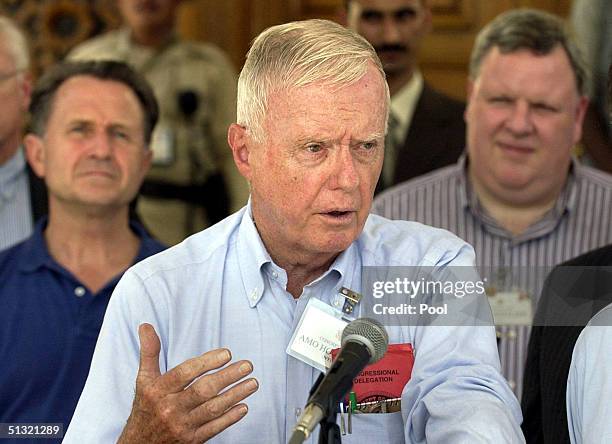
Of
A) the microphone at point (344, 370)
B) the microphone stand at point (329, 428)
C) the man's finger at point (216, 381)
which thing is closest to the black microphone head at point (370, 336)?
the microphone at point (344, 370)

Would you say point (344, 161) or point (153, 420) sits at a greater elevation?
point (344, 161)

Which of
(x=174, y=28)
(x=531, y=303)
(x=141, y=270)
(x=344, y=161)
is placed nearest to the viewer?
(x=344, y=161)

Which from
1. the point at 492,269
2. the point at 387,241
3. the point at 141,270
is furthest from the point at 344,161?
the point at 492,269

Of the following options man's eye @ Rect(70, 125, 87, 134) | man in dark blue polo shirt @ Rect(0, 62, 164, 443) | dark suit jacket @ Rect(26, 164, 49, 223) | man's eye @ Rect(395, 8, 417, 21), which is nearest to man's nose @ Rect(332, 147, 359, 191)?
man in dark blue polo shirt @ Rect(0, 62, 164, 443)

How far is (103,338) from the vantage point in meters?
2.21

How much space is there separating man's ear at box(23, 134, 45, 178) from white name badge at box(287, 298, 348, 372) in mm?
1415

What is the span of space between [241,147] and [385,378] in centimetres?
57

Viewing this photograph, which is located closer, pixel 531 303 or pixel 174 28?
pixel 531 303

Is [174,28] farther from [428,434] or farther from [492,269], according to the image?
[428,434]

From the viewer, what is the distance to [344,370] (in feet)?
5.43

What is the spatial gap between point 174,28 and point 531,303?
8.63ft

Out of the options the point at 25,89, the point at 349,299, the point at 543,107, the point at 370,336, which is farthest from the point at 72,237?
the point at 370,336

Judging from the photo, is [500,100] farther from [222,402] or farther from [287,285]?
[222,402]

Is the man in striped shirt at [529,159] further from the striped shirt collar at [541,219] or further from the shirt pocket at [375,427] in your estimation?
the shirt pocket at [375,427]
